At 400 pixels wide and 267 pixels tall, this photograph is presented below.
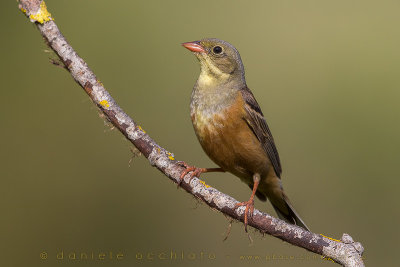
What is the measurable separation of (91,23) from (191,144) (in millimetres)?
2676

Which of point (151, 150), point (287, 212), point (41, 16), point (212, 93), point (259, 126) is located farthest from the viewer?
point (287, 212)

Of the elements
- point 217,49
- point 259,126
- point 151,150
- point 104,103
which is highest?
point 217,49

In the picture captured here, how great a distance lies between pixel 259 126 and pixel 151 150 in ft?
5.28

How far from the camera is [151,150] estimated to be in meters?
4.20

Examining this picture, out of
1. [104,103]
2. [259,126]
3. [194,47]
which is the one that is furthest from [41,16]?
[259,126]

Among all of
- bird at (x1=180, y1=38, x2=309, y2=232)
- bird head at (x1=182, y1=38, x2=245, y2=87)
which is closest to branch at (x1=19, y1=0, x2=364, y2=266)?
bird at (x1=180, y1=38, x2=309, y2=232)

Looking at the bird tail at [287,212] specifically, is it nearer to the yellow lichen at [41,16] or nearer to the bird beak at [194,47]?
the bird beak at [194,47]

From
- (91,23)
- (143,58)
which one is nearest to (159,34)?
(143,58)

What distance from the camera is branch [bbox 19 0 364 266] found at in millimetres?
3953

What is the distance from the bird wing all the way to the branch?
1.33 metres

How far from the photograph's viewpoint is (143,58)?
332 inches

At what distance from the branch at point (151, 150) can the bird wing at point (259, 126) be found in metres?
1.33

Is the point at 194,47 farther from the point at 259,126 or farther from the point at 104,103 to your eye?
the point at 104,103

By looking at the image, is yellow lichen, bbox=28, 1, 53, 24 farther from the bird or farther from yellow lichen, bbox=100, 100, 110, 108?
the bird
